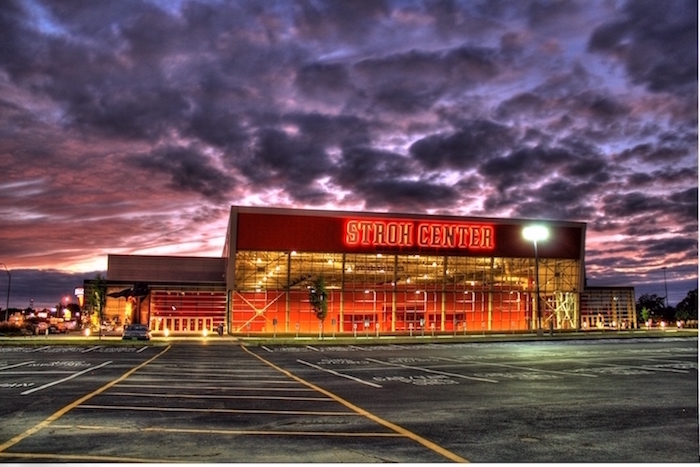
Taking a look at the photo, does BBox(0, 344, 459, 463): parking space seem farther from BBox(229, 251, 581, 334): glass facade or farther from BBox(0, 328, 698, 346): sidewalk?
BBox(229, 251, 581, 334): glass facade

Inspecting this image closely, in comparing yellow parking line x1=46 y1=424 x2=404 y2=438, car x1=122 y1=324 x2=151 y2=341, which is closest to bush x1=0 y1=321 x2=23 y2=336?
car x1=122 y1=324 x2=151 y2=341

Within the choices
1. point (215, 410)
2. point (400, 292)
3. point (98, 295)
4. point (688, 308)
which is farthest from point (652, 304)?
point (215, 410)

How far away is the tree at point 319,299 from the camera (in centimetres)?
6794

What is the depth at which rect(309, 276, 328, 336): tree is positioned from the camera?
223 feet

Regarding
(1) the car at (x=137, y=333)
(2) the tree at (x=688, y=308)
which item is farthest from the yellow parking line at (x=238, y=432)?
(2) the tree at (x=688, y=308)

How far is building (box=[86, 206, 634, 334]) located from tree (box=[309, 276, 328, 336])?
5.35 feet

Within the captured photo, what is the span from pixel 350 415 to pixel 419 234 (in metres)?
61.8

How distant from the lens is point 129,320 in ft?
237

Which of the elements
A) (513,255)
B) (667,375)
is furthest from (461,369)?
(513,255)

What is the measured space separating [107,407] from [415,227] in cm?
6183

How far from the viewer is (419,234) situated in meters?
73.8

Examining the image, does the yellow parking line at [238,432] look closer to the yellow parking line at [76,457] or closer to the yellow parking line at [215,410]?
the yellow parking line at [76,457]

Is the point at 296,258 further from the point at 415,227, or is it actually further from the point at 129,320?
the point at 129,320

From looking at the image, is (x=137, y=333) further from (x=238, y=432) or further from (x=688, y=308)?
(x=688, y=308)
